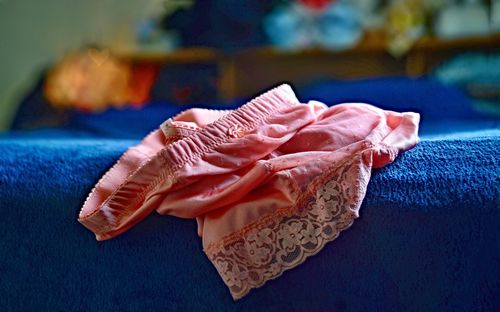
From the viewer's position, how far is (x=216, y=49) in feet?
6.68

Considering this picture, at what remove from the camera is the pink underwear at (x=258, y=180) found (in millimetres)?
655

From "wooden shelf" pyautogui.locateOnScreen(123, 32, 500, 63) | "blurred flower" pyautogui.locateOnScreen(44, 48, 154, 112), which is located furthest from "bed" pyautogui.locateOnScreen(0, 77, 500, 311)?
"blurred flower" pyautogui.locateOnScreen(44, 48, 154, 112)

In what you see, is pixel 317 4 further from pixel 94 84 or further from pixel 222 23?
pixel 94 84

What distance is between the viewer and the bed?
0.63 meters

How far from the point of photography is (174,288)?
0.72m

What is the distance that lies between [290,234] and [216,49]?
58.3 inches

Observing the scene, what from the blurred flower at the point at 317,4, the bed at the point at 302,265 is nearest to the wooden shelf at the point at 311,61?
the blurred flower at the point at 317,4

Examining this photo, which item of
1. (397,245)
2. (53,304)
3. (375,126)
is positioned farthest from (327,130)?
(53,304)

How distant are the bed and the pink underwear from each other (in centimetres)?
3

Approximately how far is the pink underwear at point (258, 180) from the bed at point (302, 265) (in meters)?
0.03

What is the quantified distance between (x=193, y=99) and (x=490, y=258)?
5.31 feet

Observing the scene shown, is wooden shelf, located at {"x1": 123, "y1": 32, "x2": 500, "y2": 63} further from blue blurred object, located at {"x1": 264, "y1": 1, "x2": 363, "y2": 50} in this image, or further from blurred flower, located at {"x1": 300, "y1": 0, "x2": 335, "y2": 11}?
blurred flower, located at {"x1": 300, "y1": 0, "x2": 335, "y2": 11}

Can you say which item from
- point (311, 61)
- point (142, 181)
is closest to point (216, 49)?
point (311, 61)

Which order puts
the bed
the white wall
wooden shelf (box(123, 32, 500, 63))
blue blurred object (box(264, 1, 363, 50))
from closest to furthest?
the bed < wooden shelf (box(123, 32, 500, 63)) < blue blurred object (box(264, 1, 363, 50)) < the white wall
